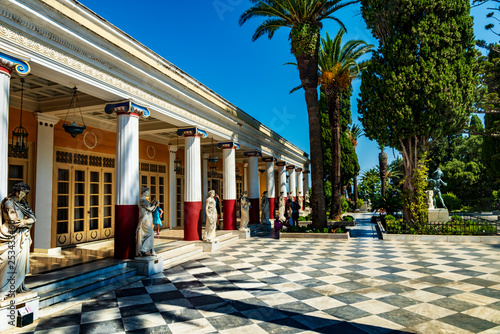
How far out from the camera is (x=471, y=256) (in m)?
9.38

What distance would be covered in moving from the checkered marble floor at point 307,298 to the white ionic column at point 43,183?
3.73 metres

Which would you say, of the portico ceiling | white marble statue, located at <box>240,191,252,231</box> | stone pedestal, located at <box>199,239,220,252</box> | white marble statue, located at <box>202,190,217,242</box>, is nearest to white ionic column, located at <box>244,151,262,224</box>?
white marble statue, located at <box>240,191,252,231</box>

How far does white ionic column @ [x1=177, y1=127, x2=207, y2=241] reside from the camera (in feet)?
36.1

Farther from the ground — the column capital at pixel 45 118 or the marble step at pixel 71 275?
the column capital at pixel 45 118

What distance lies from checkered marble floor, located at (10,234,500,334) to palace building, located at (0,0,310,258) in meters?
2.21

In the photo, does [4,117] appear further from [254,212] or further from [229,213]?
[254,212]

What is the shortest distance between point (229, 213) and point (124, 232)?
708 centimetres

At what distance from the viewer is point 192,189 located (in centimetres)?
1104

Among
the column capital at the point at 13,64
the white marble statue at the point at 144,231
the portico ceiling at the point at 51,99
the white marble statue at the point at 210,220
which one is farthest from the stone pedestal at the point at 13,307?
the white marble statue at the point at 210,220

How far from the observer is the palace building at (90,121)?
5.84 m

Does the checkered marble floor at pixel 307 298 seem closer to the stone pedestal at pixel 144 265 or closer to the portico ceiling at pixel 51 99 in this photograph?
the stone pedestal at pixel 144 265

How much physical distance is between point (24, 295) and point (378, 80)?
45.0 feet

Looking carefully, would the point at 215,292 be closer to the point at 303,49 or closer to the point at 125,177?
the point at 125,177

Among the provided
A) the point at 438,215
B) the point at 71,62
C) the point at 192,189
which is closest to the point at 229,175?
the point at 192,189
